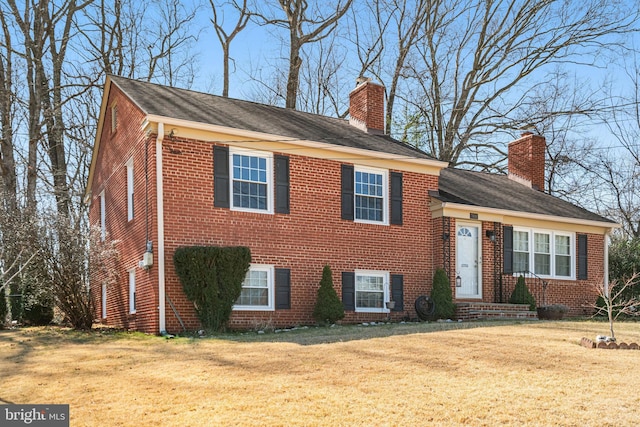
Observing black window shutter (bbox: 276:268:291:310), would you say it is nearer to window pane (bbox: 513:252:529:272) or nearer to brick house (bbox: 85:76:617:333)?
brick house (bbox: 85:76:617:333)

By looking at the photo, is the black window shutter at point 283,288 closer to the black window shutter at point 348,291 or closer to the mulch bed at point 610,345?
the black window shutter at point 348,291

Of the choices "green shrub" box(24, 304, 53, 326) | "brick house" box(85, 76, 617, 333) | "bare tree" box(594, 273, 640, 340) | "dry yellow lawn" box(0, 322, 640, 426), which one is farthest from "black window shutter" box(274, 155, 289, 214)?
"green shrub" box(24, 304, 53, 326)

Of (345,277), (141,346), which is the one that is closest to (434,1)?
(345,277)

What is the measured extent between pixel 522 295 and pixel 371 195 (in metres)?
5.44

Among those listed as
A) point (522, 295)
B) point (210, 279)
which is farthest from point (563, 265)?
point (210, 279)

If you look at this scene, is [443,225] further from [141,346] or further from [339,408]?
[339,408]

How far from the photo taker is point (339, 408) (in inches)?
310

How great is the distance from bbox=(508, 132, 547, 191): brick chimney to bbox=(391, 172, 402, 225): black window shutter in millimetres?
8252

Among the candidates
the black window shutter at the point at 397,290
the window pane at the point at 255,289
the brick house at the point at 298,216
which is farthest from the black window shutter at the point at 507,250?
the window pane at the point at 255,289

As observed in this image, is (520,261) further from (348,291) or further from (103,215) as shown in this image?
(103,215)

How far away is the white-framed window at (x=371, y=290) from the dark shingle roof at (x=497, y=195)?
2782mm

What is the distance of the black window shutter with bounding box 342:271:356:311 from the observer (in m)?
17.3

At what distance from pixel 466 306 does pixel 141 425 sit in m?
12.3

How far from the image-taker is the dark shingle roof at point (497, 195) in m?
20.1
